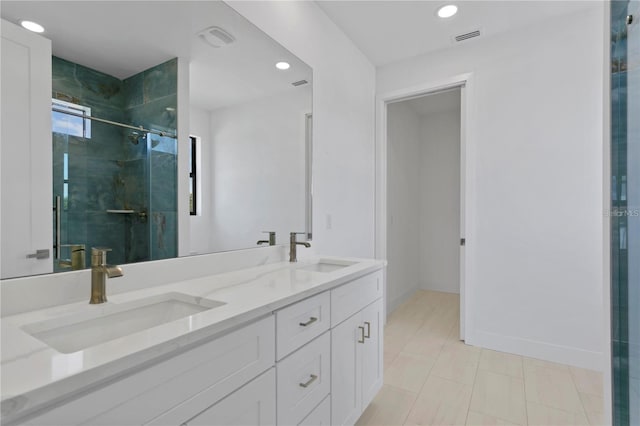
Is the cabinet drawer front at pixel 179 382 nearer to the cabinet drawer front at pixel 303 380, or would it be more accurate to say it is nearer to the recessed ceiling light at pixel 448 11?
the cabinet drawer front at pixel 303 380

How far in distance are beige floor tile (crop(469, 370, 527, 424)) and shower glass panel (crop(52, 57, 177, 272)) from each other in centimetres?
192

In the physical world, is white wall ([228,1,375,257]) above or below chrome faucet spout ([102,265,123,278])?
above

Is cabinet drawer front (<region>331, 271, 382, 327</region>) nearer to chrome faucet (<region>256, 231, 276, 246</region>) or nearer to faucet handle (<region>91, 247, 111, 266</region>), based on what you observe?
chrome faucet (<region>256, 231, 276, 246</region>)

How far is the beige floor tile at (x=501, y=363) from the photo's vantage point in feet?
7.40

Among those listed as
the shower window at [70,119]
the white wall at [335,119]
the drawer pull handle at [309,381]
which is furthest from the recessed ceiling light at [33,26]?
the drawer pull handle at [309,381]

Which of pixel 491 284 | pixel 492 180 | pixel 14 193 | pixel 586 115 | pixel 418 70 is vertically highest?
pixel 418 70

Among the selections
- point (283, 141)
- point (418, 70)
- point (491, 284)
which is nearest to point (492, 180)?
point (491, 284)

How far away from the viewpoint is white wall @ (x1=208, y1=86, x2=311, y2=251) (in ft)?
5.11

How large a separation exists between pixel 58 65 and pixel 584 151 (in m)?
3.05

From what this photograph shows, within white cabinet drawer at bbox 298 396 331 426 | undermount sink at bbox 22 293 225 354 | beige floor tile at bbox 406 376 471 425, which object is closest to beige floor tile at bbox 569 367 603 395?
beige floor tile at bbox 406 376 471 425

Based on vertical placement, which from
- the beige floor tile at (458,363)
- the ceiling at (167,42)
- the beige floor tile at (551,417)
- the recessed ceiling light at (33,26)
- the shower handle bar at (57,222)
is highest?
the ceiling at (167,42)

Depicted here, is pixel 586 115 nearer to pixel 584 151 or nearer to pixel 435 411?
pixel 584 151

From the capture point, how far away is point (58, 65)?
983mm

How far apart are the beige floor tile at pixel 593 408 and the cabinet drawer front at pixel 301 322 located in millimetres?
1648
